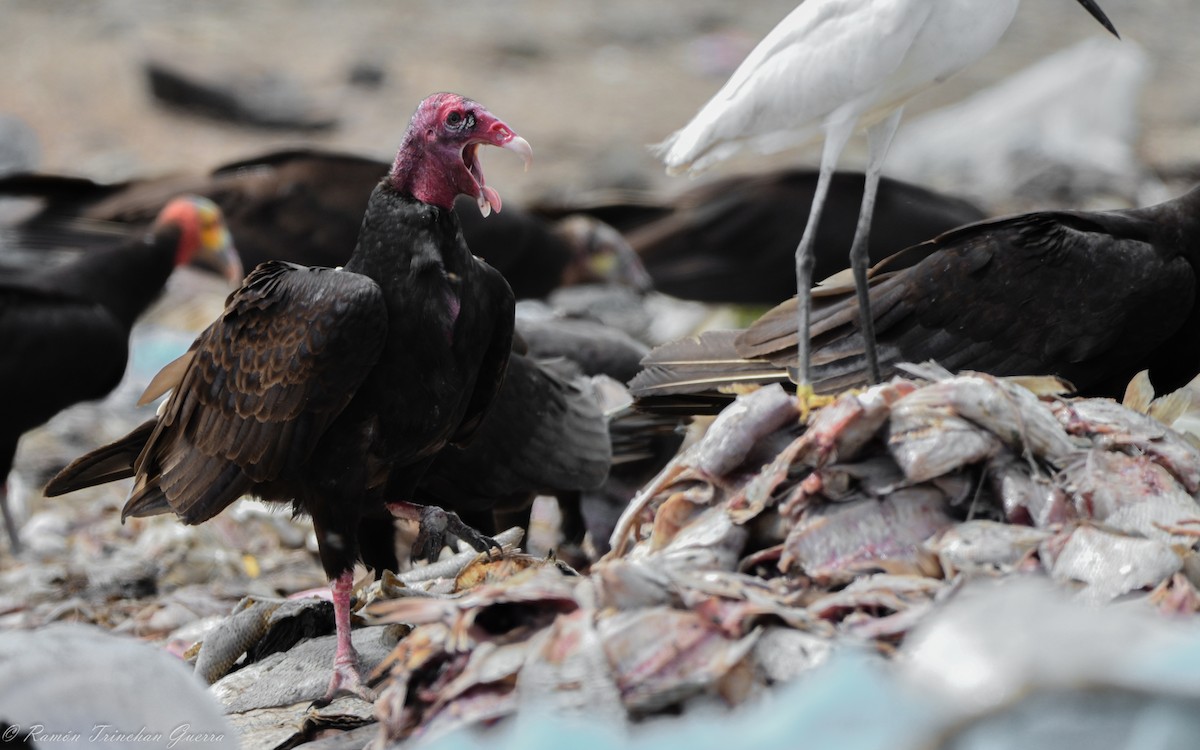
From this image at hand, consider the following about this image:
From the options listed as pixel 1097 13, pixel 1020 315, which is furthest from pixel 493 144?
pixel 1097 13

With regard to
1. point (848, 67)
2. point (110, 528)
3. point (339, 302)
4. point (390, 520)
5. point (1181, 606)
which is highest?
point (848, 67)

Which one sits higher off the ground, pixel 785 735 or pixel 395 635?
pixel 785 735

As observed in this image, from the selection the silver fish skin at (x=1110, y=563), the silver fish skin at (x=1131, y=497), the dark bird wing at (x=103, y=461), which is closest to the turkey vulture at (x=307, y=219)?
the dark bird wing at (x=103, y=461)

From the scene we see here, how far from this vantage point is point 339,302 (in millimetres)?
2967

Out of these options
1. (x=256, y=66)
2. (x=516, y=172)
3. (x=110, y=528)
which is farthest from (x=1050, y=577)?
(x=256, y=66)

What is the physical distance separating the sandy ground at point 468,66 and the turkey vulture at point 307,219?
8.95 ft

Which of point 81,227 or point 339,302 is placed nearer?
point 339,302

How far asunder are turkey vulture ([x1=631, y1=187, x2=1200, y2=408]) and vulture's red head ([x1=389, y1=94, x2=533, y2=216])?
2.77 feet

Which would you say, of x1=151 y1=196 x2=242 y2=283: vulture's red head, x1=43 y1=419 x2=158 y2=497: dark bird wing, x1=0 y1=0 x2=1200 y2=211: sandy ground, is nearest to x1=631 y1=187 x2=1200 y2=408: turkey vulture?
x1=43 y1=419 x2=158 y2=497: dark bird wing

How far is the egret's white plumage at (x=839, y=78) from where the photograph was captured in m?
3.23

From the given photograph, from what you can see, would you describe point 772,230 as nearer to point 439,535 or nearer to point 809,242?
point 809,242

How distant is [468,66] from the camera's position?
13.6m

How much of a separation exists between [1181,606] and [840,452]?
2.21ft

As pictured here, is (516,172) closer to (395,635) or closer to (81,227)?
(81,227)
